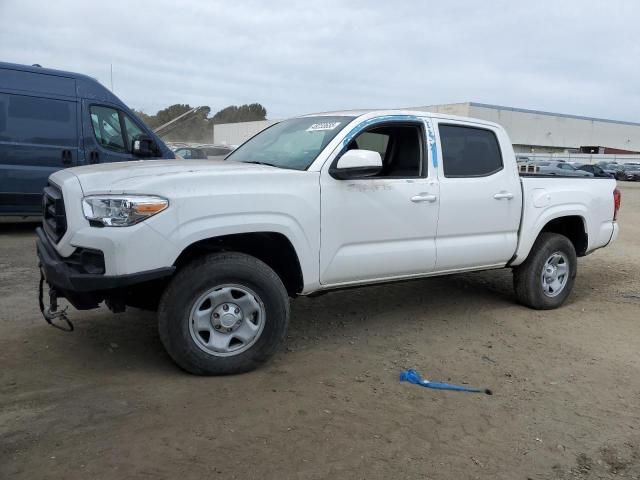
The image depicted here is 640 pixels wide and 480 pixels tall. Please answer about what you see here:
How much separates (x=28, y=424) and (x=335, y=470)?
1655mm

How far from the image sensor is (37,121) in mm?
Answer: 8133

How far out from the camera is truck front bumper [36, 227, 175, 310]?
128 inches

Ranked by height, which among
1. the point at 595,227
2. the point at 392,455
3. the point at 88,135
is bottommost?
the point at 392,455

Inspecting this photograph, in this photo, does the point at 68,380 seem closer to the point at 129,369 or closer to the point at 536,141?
the point at 129,369

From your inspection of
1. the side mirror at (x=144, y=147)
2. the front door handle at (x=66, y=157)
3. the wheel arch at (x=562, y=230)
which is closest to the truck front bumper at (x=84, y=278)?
the wheel arch at (x=562, y=230)

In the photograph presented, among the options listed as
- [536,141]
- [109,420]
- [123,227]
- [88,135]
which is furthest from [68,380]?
[536,141]

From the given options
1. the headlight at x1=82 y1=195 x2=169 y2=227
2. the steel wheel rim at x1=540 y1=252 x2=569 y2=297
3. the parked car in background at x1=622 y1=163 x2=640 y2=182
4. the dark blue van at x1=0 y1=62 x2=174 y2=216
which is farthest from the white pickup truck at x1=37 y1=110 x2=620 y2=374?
the parked car in background at x1=622 y1=163 x2=640 y2=182

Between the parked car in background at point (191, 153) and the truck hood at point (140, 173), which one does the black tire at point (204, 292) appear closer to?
the truck hood at point (140, 173)

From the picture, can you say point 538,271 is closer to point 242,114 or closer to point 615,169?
point 615,169

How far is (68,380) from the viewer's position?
356 centimetres

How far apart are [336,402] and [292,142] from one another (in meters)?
2.12

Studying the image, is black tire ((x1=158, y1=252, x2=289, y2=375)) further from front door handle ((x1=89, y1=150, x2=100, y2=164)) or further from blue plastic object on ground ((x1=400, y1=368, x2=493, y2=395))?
front door handle ((x1=89, y1=150, x2=100, y2=164))

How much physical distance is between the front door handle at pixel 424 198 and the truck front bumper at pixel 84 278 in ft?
6.53

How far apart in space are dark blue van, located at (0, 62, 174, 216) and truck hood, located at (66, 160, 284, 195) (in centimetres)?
412
